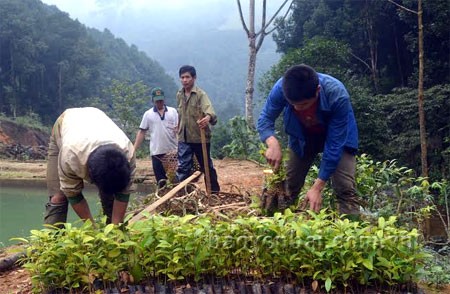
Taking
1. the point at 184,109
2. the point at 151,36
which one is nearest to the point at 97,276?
the point at 184,109

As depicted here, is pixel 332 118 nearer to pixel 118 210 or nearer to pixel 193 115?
pixel 118 210

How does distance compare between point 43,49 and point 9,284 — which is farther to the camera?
point 43,49

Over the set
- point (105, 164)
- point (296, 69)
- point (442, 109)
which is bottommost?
point (442, 109)

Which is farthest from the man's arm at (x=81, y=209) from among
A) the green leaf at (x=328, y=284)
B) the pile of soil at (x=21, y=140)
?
the pile of soil at (x=21, y=140)

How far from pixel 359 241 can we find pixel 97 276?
141 cm

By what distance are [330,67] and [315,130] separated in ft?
38.5

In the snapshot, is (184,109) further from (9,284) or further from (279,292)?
(279,292)

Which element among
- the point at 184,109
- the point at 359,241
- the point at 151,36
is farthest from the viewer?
the point at 151,36

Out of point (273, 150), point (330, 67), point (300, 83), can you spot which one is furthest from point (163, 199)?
point (330, 67)

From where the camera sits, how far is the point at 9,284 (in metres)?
3.51

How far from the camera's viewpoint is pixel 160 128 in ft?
22.0

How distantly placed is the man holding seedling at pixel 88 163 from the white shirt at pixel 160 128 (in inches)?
119

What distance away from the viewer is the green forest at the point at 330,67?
13.1m

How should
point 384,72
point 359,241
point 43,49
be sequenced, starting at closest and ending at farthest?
1. point 359,241
2. point 384,72
3. point 43,49
